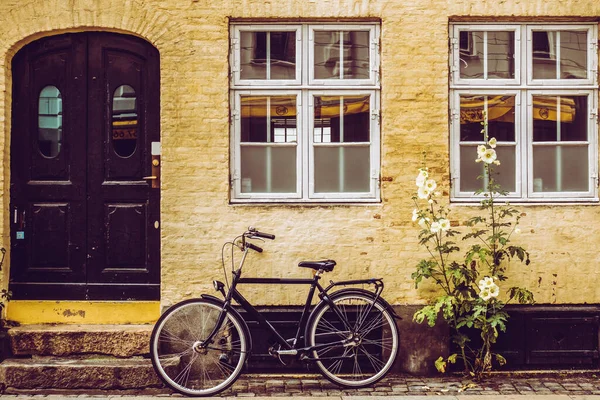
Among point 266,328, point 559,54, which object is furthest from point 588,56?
point 266,328

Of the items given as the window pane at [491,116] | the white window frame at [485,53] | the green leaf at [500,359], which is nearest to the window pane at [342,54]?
the white window frame at [485,53]

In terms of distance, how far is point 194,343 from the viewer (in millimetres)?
6449

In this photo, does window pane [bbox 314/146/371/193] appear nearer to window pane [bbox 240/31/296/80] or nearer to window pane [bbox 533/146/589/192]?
window pane [bbox 240/31/296/80]

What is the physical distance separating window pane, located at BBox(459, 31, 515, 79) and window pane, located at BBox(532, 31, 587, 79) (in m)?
0.24

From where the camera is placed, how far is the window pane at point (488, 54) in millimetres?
7301

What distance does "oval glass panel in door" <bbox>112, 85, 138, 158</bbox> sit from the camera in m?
7.35

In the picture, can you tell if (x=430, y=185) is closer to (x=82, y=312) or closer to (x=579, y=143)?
(x=579, y=143)

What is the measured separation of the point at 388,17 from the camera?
23.4 ft

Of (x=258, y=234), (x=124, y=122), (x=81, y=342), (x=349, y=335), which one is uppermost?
(x=124, y=122)

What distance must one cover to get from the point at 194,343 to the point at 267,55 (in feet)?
9.25

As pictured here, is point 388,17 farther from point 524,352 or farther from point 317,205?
point 524,352

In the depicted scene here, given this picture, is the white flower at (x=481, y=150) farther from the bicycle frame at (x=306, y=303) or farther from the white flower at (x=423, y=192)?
the bicycle frame at (x=306, y=303)

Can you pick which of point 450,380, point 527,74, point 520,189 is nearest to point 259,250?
point 450,380

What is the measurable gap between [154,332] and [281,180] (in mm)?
1923
